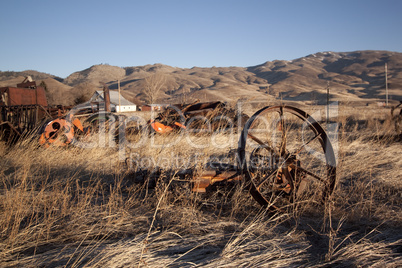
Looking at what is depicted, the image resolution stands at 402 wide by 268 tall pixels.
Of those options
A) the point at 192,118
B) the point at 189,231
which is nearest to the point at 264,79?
the point at 192,118

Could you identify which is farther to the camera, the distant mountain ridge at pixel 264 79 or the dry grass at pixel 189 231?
the distant mountain ridge at pixel 264 79

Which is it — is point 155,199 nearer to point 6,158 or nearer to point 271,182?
point 271,182

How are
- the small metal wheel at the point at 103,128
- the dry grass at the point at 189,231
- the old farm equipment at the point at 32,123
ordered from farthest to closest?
the small metal wheel at the point at 103,128
the old farm equipment at the point at 32,123
the dry grass at the point at 189,231

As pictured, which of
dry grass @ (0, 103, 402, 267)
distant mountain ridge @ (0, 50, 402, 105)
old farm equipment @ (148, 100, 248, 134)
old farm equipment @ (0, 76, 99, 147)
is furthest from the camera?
distant mountain ridge @ (0, 50, 402, 105)

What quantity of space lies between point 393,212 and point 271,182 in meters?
1.37

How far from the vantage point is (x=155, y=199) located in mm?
3170

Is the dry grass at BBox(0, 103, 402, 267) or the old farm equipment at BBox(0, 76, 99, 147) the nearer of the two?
the dry grass at BBox(0, 103, 402, 267)

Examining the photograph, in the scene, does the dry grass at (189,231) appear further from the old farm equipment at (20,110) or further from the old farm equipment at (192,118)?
the old farm equipment at (192,118)

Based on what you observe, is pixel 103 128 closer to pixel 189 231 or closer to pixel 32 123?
pixel 32 123

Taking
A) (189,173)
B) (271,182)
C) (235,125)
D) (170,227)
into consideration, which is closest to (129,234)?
(170,227)

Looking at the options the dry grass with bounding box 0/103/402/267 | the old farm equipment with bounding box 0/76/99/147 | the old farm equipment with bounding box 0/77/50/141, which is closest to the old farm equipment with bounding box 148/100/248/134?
the old farm equipment with bounding box 0/76/99/147

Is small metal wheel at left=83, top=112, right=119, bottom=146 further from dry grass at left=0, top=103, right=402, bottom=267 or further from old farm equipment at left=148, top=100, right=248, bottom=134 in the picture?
dry grass at left=0, top=103, right=402, bottom=267

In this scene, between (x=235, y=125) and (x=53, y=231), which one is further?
(x=235, y=125)

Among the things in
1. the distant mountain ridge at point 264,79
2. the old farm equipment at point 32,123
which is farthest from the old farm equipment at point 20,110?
→ the distant mountain ridge at point 264,79
